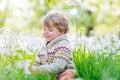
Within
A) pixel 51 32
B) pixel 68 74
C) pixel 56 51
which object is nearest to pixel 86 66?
pixel 68 74

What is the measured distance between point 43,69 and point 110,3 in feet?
50.9

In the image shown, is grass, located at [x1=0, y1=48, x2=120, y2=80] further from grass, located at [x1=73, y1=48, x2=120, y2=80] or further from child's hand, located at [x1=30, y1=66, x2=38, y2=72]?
child's hand, located at [x1=30, y1=66, x2=38, y2=72]

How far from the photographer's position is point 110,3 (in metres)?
20.0

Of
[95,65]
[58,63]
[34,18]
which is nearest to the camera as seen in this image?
[58,63]

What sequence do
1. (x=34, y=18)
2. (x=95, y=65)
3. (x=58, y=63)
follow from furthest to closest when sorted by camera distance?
(x=34, y=18) → (x=95, y=65) → (x=58, y=63)

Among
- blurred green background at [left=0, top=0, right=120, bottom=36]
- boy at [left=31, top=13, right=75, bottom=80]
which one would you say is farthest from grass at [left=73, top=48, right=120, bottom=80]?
blurred green background at [left=0, top=0, right=120, bottom=36]

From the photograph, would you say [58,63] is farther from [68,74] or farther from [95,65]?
[95,65]

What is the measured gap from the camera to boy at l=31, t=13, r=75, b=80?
185 inches

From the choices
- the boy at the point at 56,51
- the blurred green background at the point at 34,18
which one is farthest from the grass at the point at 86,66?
the blurred green background at the point at 34,18

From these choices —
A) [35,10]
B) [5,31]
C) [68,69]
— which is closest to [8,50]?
[5,31]

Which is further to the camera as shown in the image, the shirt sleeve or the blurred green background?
the blurred green background

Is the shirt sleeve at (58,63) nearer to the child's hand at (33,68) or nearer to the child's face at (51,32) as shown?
the child's hand at (33,68)

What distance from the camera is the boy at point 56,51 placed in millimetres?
4699

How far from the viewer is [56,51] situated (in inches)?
188
